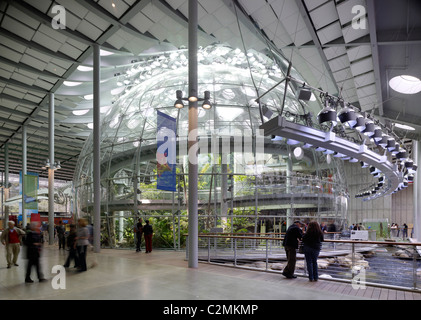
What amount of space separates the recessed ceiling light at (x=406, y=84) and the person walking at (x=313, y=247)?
9783mm

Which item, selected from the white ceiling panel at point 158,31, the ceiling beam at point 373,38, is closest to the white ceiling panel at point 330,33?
the ceiling beam at point 373,38

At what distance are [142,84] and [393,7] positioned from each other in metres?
17.7

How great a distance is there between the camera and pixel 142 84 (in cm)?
2458

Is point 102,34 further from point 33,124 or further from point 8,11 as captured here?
point 33,124

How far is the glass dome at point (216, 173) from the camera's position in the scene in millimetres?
17469

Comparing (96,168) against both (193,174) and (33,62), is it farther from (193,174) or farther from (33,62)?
(33,62)

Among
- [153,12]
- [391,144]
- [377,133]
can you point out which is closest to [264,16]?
[153,12]

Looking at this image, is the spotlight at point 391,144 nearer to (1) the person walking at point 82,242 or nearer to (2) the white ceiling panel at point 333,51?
(2) the white ceiling panel at point 333,51

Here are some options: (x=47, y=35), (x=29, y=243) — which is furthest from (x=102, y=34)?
(x=29, y=243)

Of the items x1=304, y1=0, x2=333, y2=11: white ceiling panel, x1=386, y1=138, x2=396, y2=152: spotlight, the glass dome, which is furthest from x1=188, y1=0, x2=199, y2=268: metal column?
x1=386, y1=138, x2=396, y2=152: spotlight

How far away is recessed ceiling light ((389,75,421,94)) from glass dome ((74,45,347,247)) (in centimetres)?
462

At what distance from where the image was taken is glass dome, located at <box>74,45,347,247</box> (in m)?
17.5

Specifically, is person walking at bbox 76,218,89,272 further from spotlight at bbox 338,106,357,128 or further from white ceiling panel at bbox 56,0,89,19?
white ceiling panel at bbox 56,0,89,19

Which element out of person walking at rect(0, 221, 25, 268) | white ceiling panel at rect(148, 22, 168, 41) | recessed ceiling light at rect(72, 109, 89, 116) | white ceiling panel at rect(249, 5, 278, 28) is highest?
white ceiling panel at rect(148, 22, 168, 41)
